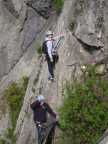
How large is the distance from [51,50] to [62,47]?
1.44ft

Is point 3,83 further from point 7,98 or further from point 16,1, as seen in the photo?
point 16,1

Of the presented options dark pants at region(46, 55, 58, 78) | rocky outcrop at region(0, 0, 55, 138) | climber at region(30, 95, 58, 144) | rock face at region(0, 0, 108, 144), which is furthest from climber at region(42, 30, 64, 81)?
rocky outcrop at region(0, 0, 55, 138)

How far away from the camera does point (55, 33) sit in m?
22.2

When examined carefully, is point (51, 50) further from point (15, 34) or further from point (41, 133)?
point (15, 34)

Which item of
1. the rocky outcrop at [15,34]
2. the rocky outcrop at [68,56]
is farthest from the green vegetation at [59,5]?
the rocky outcrop at [15,34]

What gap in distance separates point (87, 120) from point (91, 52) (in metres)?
2.52

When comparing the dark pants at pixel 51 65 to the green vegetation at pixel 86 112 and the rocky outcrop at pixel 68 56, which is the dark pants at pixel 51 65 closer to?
the rocky outcrop at pixel 68 56

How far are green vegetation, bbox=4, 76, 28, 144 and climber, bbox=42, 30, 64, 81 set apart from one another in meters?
4.07

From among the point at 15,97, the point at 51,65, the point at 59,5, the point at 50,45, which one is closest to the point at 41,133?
the point at 51,65

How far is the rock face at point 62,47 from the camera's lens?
19406 millimetres

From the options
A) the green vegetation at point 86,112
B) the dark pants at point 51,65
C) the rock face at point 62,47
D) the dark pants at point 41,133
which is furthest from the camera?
the dark pants at point 51,65

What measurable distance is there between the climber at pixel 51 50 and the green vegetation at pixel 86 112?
2.00 m

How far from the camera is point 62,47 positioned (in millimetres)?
20781

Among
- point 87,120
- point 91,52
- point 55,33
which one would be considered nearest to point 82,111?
point 87,120
